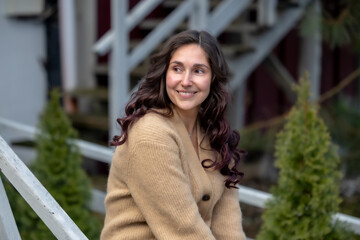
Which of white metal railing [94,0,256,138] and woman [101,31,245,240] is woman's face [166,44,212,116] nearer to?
woman [101,31,245,240]

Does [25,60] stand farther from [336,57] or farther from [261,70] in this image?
[336,57]

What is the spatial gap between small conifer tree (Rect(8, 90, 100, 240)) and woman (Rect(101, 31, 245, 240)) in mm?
1280

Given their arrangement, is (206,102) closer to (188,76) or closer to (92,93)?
(188,76)

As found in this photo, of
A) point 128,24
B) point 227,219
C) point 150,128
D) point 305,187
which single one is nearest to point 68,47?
point 128,24

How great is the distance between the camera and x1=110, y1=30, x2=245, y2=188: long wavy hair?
6.28ft

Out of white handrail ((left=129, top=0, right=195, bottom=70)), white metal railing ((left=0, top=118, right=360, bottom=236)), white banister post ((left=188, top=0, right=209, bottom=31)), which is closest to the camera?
white metal railing ((left=0, top=118, right=360, bottom=236))

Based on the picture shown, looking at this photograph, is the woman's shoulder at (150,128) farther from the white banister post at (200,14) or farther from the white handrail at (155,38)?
the white banister post at (200,14)

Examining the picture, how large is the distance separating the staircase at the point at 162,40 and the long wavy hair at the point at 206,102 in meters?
1.89

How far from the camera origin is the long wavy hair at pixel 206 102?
1.91 metres

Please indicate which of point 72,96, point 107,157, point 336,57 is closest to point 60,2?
point 72,96

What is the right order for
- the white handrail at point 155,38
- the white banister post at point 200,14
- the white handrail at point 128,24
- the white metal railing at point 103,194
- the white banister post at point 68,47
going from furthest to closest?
the white banister post at point 68,47 < the white banister post at point 200,14 < the white handrail at point 155,38 < the white handrail at point 128,24 < the white metal railing at point 103,194

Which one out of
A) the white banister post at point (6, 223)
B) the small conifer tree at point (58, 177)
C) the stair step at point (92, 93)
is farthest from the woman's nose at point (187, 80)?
the stair step at point (92, 93)

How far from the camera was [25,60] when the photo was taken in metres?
4.91

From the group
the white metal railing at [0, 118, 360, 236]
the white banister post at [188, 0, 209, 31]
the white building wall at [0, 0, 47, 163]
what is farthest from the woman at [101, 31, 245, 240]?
the white building wall at [0, 0, 47, 163]
